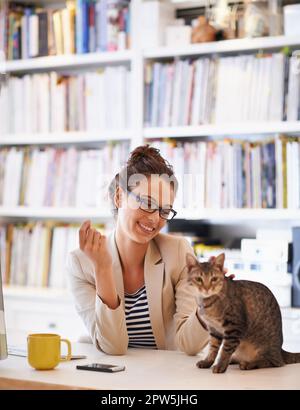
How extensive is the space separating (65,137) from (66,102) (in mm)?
180

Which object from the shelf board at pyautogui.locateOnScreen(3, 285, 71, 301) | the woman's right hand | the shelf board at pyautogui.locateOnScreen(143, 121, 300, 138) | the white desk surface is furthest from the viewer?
the shelf board at pyautogui.locateOnScreen(3, 285, 71, 301)

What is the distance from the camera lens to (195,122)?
3268 millimetres

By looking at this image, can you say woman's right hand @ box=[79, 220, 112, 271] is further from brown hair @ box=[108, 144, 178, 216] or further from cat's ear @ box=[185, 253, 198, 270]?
brown hair @ box=[108, 144, 178, 216]

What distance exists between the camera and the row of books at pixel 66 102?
11.3 ft

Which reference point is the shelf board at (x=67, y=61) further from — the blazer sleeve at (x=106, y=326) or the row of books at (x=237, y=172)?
the blazer sleeve at (x=106, y=326)

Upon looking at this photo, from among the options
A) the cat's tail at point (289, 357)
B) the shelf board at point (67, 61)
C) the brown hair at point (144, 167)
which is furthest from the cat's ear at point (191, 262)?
the shelf board at point (67, 61)

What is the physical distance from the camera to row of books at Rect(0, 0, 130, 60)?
134 inches

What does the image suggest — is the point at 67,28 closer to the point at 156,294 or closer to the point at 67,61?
the point at 67,61

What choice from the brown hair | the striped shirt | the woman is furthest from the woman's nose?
the striped shirt

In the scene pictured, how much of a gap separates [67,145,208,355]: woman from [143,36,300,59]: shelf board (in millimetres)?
1194

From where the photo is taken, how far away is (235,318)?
167 cm

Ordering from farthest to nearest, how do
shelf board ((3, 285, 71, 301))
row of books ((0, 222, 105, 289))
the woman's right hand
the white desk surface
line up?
row of books ((0, 222, 105, 289)) → shelf board ((3, 285, 71, 301)) → the woman's right hand → the white desk surface

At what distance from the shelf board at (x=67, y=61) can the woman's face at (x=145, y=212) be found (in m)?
1.44

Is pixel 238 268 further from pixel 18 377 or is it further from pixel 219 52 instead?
pixel 18 377
